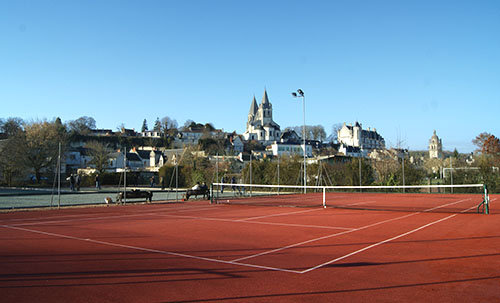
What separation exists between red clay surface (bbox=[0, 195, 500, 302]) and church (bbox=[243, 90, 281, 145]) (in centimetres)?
15656

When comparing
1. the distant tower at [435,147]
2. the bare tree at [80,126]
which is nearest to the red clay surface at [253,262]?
the distant tower at [435,147]

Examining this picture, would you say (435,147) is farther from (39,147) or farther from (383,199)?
(39,147)

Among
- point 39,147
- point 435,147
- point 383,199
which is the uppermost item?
point 435,147

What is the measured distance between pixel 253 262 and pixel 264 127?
6496 inches

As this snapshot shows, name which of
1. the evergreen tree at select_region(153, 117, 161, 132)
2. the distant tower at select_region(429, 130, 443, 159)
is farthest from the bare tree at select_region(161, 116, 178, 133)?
the distant tower at select_region(429, 130, 443, 159)

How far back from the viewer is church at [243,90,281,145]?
171250 millimetres

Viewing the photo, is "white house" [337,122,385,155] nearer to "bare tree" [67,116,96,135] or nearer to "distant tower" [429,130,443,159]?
"distant tower" [429,130,443,159]

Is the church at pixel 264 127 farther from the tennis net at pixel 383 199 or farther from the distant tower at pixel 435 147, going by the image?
the tennis net at pixel 383 199

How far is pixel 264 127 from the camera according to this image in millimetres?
171875

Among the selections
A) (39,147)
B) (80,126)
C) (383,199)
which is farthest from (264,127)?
(383,199)

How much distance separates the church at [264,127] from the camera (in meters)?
171

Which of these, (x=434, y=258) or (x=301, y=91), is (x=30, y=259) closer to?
(x=434, y=258)

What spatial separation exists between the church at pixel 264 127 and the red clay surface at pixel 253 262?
157 m

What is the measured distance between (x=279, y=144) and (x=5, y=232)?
129 m
